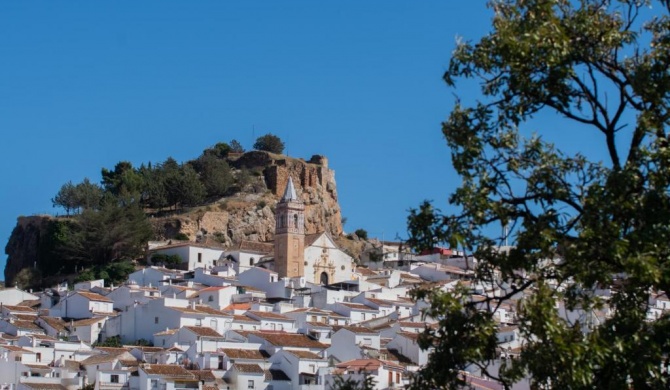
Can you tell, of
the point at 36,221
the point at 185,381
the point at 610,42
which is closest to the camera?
the point at 610,42

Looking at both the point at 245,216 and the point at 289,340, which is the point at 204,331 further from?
the point at 245,216

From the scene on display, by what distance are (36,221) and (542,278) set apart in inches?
2896

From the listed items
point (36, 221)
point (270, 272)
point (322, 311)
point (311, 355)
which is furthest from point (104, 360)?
point (36, 221)

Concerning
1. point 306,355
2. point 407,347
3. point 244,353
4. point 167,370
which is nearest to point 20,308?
point 244,353

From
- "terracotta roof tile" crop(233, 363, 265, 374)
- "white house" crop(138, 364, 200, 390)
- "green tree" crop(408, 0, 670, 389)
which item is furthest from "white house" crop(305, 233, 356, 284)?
"green tree" crop(408, 0, 670, 389)

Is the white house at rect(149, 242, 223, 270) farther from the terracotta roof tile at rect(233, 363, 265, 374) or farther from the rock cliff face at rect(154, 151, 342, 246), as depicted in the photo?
the terracotta roof tile at rect(233, 363, 265, 374)

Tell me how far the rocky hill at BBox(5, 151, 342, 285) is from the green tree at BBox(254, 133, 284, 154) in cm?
419

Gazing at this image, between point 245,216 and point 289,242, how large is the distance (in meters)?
16.0

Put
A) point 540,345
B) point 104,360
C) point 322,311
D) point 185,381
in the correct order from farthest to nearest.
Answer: point 322,311, point 104,360, point 185,381, point 540,345

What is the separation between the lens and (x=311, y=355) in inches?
1705

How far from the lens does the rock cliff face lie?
257ft

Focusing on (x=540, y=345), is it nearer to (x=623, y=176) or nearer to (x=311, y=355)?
(x=623, y=176)

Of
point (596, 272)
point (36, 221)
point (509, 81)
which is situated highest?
point (36, 221)

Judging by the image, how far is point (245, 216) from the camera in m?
81.1
